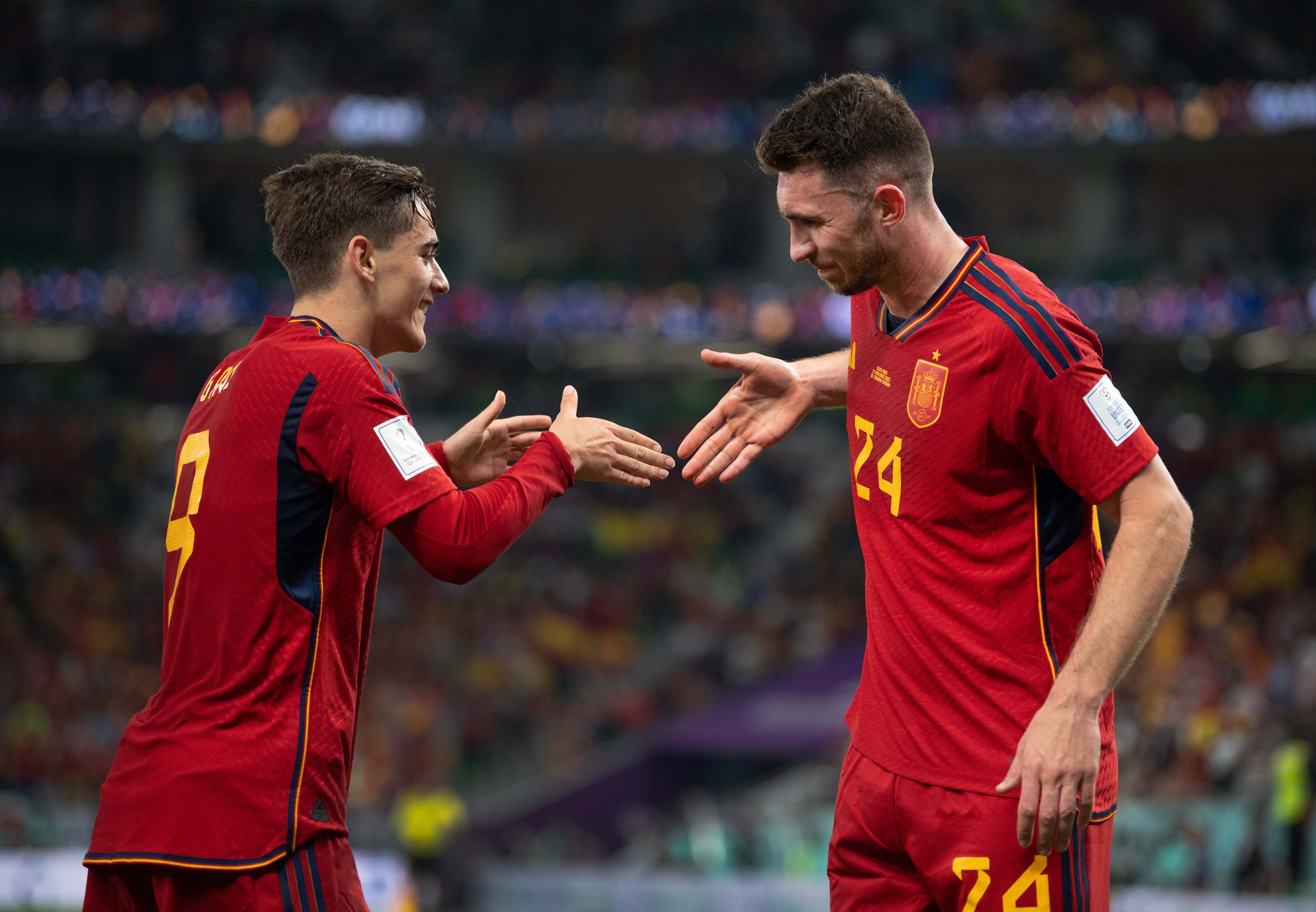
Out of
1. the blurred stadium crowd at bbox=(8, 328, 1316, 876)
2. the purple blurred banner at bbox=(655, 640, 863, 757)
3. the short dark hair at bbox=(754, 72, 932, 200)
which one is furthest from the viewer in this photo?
the purple blurred banner at bbox=(655, 640, 863, 757)

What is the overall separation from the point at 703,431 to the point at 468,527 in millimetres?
797

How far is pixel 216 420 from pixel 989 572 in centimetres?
170

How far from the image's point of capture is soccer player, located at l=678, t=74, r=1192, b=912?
2516 millimetres

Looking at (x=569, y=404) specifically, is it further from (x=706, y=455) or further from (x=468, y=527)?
(x=468, y=527)

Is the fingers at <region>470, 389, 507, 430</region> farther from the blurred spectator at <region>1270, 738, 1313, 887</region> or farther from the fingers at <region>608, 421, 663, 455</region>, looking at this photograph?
the blurred spectator at <region>1270, 738, 1313, 887</region>

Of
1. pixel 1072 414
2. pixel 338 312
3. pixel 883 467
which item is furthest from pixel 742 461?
pixel 338 312

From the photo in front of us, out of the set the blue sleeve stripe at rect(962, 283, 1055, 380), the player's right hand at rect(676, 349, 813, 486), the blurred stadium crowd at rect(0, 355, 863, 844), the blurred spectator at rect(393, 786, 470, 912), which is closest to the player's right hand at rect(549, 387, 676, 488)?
the player's right hand at rect(676, 349, 813, 486)

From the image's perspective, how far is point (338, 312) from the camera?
3.02m

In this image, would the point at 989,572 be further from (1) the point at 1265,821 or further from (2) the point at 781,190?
(1) the point at 1265,821

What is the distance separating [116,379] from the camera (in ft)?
71.8

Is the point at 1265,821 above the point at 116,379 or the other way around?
the other way around

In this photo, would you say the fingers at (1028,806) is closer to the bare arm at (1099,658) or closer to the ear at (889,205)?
the bare arm at (1099,658)

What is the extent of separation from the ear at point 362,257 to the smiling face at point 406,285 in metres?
0.01

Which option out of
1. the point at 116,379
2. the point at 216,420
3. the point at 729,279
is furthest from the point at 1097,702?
the point at 116,379
